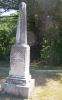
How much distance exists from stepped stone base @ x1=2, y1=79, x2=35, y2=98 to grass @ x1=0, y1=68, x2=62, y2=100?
0.83 ft

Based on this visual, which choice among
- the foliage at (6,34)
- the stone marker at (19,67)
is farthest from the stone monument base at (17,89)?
the foliage at (6,34)

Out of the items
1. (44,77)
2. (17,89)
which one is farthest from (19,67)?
(44,77)

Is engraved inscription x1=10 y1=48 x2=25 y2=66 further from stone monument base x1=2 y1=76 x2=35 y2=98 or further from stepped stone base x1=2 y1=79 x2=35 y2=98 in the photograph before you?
stepped stone base x1=2 y1=79 x2=35 y2=98

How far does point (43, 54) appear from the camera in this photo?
65.3ft

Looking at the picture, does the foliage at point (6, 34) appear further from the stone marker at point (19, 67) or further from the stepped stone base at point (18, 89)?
the stepped stone base at point (18, 89)

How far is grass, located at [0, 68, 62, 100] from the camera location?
8.68 m

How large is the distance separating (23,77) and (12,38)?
13.4 m

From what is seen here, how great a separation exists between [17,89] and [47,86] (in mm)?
2117

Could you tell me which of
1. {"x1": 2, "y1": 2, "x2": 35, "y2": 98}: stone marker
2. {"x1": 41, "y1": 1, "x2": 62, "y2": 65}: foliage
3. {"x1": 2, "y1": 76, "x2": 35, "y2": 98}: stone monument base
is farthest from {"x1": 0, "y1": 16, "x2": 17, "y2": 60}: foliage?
{"x1": 2, "y1": 76, "x2": 35, "y2": 98}: stone monument base

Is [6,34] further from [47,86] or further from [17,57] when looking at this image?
[17,57]

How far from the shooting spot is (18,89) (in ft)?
27.9

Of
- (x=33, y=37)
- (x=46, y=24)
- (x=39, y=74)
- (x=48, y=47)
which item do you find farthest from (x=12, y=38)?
(x=39, y=74)

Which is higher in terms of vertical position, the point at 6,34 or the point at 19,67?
the point at 6,34

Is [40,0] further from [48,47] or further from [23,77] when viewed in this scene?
[23,77]
